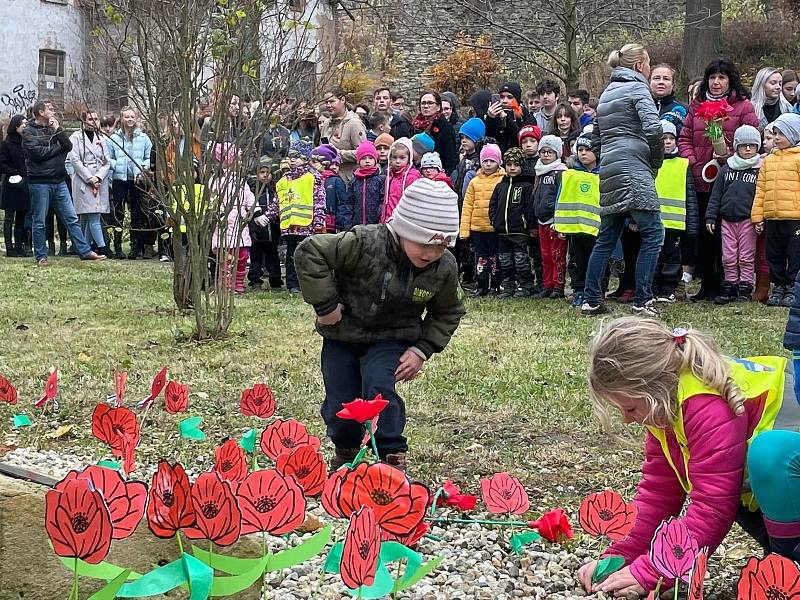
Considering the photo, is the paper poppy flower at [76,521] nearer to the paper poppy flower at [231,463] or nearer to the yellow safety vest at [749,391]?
the paper poppy flower at [231,463]

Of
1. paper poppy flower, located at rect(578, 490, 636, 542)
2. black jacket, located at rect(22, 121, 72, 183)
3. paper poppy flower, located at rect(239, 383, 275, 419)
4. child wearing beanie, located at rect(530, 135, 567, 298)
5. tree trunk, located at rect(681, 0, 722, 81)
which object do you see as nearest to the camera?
paper poppy flower, located at rect(578, 490, 636, 542)

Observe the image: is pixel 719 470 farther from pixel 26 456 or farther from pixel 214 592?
pixel 26 456

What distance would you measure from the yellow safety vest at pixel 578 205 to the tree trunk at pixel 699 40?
1143cm

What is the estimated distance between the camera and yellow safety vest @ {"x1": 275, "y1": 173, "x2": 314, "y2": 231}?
10.5 meters

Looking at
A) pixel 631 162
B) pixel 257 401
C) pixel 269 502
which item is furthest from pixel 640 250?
pixel 269 502

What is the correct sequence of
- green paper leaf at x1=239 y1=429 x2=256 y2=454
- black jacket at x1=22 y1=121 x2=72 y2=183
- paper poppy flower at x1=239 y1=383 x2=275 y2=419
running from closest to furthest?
green paper leaf at x1=239 y1=429 x2=256 y2=454 → paper poppy flower at x1=239 y1=383 x2=275 y2=419 → black jacket at x1=22 y1=121 x2=72 y2=183

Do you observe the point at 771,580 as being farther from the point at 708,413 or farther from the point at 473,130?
the point at 473,130

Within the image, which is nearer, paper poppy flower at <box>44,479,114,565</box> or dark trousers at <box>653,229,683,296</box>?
paper poppy flower at <box>44,479,114,565</box>

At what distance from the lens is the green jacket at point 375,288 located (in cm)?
379

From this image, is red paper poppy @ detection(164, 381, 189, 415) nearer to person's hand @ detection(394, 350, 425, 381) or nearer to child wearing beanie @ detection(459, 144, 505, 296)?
person's hand @ detection(394, 350, 425, 381)

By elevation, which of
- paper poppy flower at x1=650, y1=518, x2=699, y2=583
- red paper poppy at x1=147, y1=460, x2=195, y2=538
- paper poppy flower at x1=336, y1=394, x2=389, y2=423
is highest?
paper poppy flower at x1=336, y1=394, x2=389, y2=423

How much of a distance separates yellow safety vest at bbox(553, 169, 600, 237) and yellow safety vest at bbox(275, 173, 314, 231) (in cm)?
267

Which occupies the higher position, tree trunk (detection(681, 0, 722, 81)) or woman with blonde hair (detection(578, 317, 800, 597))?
tree trunk (detection(681, 0, 722, 81))

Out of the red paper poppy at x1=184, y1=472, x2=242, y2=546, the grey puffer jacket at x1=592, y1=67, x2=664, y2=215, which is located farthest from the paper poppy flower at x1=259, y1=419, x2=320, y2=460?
the grey puffer jacket at x1=592, y1=67, x2=664, y2=215
